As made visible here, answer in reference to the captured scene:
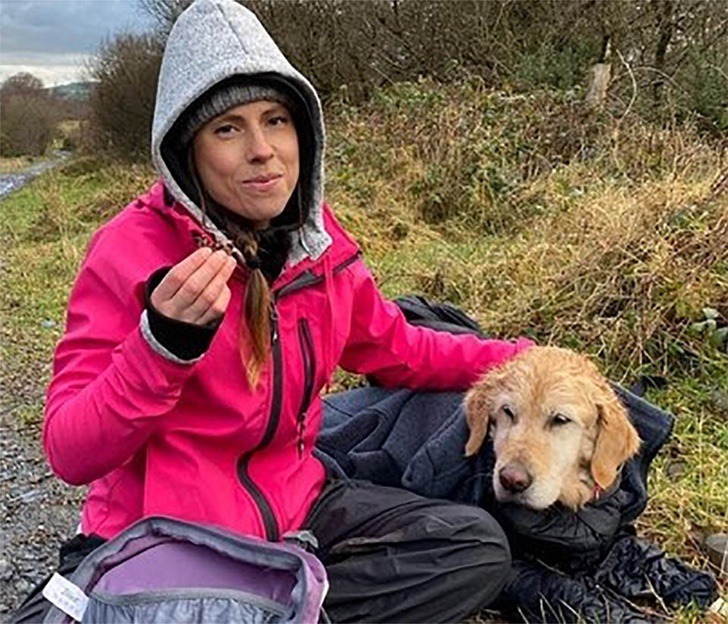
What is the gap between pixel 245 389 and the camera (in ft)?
9.09

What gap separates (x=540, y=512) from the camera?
329 centimetres

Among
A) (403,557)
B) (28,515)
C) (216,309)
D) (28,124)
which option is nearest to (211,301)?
(216,309)

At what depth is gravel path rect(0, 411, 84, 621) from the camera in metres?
3.82

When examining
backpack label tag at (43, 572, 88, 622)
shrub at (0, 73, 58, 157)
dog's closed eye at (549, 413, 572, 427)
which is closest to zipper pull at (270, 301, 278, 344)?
backpack label tag at (43, 572, 88, 622)

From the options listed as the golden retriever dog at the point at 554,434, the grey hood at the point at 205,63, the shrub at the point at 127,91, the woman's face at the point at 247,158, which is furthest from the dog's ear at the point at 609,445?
the shrub at the point at 127,91

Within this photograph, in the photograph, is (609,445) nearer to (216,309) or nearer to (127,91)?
(216,309)

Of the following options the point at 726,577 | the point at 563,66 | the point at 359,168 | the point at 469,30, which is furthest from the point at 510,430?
the point at 469,30

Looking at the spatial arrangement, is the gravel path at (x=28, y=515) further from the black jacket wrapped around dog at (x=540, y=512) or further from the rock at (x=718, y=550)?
the rock at (x=718, y=550)

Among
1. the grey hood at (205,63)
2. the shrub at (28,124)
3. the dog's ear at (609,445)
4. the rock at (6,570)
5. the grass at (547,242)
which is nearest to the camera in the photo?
the grey hood at (205,63)

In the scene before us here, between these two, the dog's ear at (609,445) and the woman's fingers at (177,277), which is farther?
the dog's ear at (609,445)

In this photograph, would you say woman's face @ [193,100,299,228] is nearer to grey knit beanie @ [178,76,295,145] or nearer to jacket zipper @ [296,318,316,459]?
grey knit beanie @ [178,76,295,145]

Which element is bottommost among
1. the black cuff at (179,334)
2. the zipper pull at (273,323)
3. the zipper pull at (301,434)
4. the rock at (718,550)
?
the rock at (718,550)

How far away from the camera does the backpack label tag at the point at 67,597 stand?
2457mm

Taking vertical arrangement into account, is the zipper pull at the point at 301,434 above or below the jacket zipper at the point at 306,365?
below
